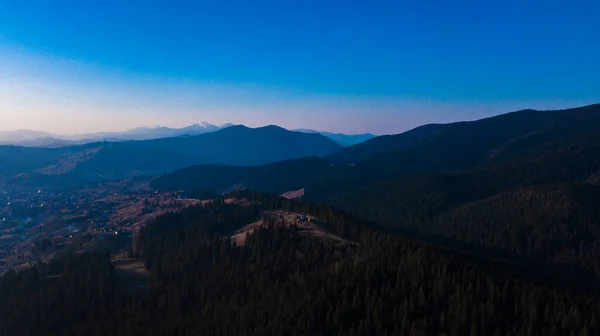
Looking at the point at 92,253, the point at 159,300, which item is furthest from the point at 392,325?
the point at 92,253

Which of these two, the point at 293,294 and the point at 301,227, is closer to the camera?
the point at 293,294

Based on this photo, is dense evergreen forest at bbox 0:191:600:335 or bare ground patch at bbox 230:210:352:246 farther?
bare ground patch at bbox 230:210:352:246

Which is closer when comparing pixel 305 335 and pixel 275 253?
pixel 305 335

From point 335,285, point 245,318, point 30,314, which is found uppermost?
point 335,285

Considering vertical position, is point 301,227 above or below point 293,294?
above

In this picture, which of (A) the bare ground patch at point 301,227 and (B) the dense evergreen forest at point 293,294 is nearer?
(B) the dense evergreen forest at point 293,294

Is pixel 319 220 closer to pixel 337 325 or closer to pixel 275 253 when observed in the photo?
pixel 275 253

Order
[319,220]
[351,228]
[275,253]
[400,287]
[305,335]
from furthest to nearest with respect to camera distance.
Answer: [319,220], [351,228], [275,253], [400,287], [305,335]

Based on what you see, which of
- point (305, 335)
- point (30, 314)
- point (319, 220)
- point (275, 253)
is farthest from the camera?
point (319, 220)
